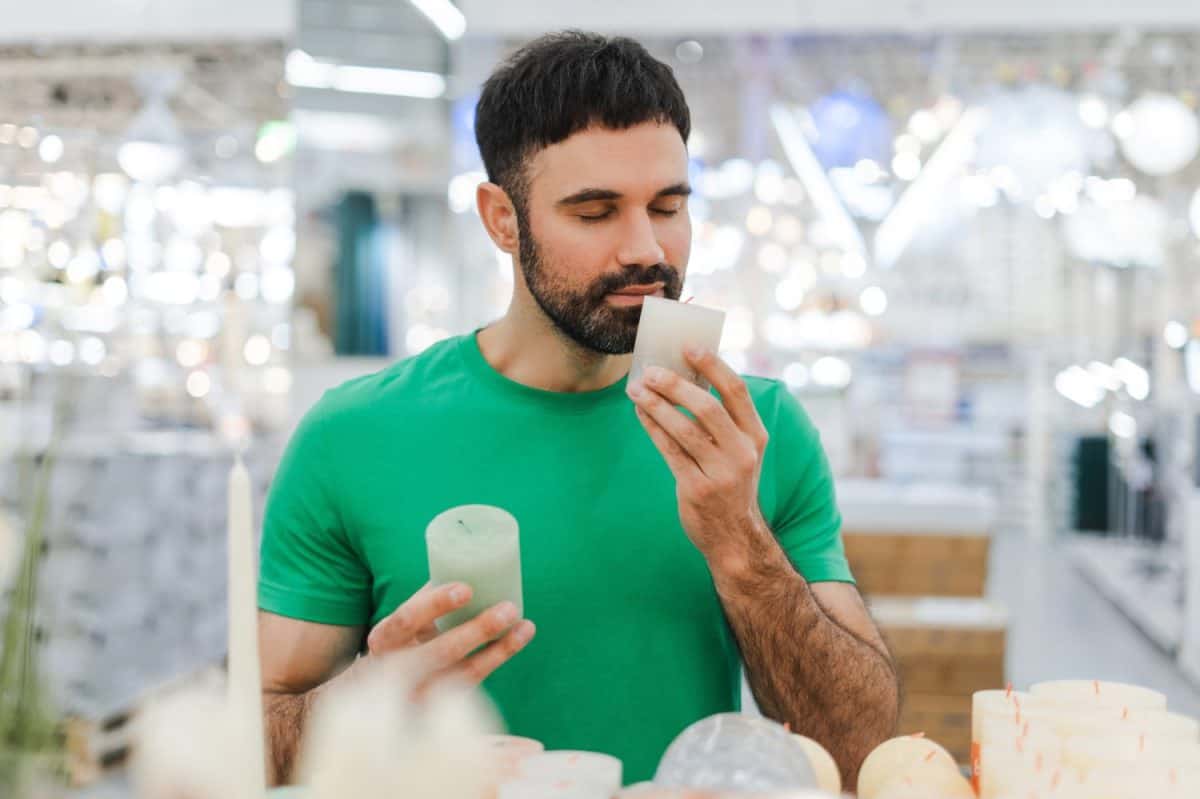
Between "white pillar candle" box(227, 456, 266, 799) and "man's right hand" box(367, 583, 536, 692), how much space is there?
0.41 metres

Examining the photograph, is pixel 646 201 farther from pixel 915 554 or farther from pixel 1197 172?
pixel 1197 172

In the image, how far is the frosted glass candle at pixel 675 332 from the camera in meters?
1.16

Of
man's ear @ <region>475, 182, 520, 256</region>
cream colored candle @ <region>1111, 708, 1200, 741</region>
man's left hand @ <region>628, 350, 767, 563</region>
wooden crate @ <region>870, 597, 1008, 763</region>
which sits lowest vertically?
wooden crate @ <region>870, 597, 1008, 763</region>

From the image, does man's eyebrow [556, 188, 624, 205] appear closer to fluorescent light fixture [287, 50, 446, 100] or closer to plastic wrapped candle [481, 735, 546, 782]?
plastic wrapped candle [481, 735, 546, 782]

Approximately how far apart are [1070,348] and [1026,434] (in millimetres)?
926

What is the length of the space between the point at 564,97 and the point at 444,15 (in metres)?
3.95

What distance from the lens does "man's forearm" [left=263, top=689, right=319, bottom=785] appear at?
1.22 metres

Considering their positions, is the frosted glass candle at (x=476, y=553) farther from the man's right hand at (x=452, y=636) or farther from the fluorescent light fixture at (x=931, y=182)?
the fluorescent light fixture at (x=931, y=182)

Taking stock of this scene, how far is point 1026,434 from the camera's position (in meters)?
11.5

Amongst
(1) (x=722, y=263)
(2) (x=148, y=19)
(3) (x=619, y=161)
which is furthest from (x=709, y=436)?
(1) (x=722, y=263)

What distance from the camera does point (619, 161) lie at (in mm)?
1343

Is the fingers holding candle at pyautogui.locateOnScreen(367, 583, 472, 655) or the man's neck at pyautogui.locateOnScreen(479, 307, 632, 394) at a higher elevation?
the man's neck at pyautogui.locateOnScreen(479, 307, 632, 394)

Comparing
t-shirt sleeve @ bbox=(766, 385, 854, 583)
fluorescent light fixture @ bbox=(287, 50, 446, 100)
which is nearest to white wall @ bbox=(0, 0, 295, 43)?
fluorescent light fixture @ bbox=(287, 50, 446, 100)

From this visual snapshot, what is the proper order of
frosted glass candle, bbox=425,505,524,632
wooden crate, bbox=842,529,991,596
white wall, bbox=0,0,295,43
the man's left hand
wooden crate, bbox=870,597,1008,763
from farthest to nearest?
white wall, bbox=0,0,295,43 < wooden crate, bbox=842,529,991,596 < wooden crate, bbox=870,597,1008,763 < the man's left hand < frosted glass candle, bbox=425,505,524,632
